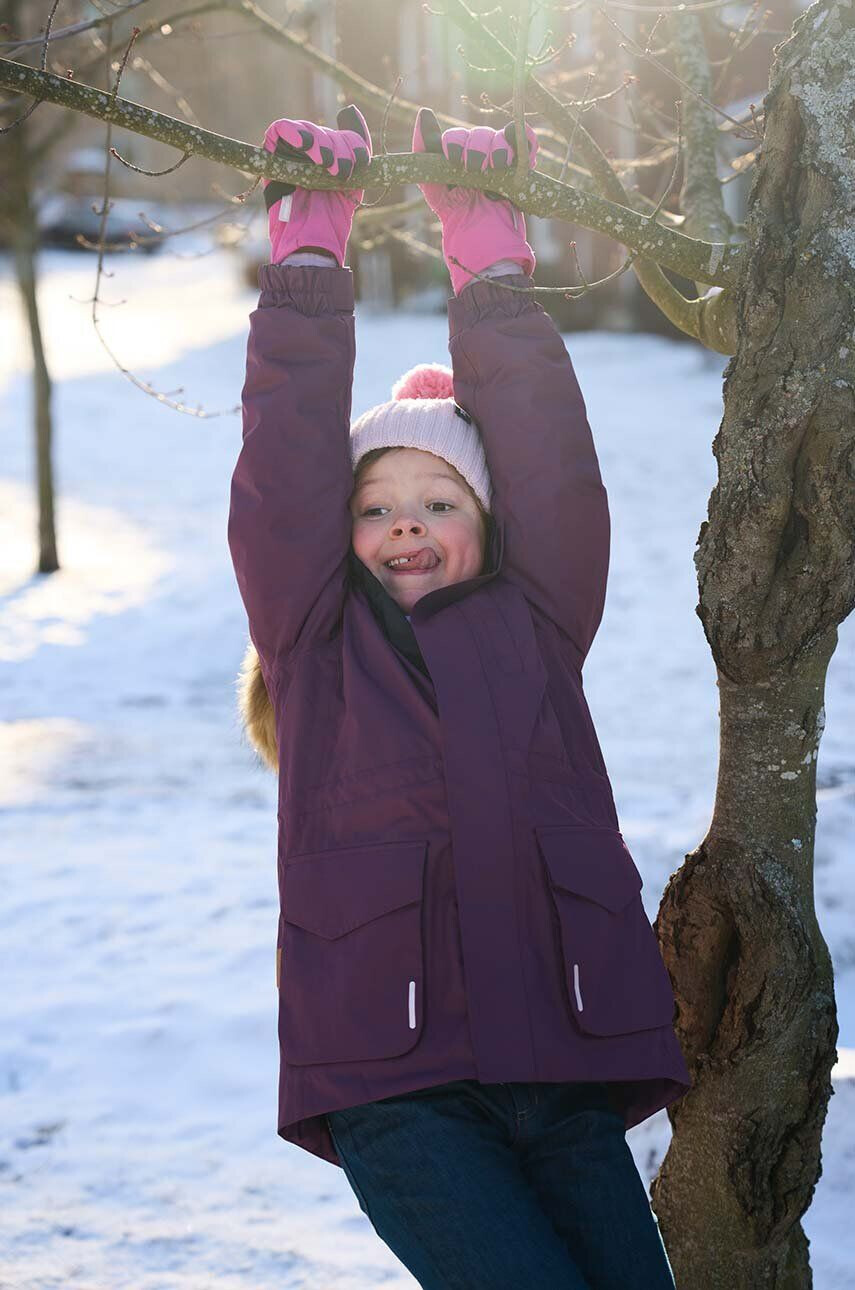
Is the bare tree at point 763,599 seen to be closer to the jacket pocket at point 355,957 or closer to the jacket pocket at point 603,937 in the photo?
the jacket pocket at point 603,937

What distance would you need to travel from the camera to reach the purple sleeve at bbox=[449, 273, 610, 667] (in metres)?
2.29

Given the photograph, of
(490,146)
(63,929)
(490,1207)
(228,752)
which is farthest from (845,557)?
(228,752)

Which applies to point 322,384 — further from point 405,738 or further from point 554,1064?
point 554,1064

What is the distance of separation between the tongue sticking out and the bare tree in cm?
46

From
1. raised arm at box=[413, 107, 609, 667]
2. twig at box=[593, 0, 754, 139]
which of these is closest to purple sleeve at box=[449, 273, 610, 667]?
raised arm at box=[413, 107, 609, 667]

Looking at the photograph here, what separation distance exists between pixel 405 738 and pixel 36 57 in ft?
23.0

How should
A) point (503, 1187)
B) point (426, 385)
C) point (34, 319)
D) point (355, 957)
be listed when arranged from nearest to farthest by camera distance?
point (503, 1187), point (355, 957), point (426, 385), point (34, 319)

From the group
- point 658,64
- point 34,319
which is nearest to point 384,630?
point 658,64

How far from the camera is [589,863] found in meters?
2.02

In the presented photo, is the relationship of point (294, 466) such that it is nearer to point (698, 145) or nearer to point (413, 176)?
point (413, 176)

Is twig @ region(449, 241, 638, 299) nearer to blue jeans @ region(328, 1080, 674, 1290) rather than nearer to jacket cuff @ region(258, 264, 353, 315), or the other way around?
jacket cuff @ region(258, 264, 353, 315)

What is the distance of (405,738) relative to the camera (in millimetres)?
2049

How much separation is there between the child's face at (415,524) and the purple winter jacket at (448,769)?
5 centimetres

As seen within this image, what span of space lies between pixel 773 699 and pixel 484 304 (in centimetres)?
86
